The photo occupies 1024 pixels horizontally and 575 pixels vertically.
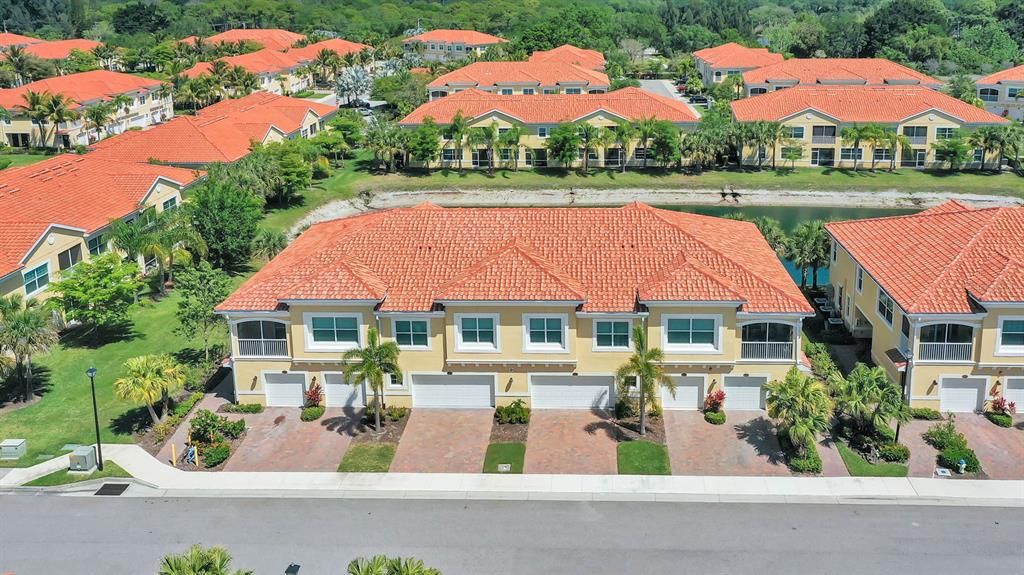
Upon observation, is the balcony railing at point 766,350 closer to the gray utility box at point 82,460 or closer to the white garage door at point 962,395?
the white garage door at point 962,395

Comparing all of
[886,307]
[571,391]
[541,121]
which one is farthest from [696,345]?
[541,121]

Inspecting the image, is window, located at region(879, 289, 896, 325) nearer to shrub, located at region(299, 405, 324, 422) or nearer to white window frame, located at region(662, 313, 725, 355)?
white window frame, located at region(662, 313, 725, 355)

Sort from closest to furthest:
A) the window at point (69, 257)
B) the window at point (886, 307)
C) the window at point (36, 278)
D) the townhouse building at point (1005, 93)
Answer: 1. the window at point (886, 307)
2. the window at point (36, 278)
3. the window at point (69, 257)
4. the townhouse building at point (1005, 93)

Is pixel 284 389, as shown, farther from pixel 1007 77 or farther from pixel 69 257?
pixel 1007 77

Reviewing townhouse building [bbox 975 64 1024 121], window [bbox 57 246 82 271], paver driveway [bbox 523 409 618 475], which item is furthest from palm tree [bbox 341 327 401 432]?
townhouse building [bbox 975 64 1024 121]

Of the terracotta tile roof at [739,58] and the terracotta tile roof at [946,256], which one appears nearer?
the terracotta tile roof at [946,256]

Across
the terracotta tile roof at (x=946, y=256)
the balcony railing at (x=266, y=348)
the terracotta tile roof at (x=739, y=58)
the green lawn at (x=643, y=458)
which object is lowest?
the green lawn at (x=643, y=458)

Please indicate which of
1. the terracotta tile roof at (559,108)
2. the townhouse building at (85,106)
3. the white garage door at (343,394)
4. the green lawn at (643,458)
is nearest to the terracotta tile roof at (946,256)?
the green lawn at (643,458)
